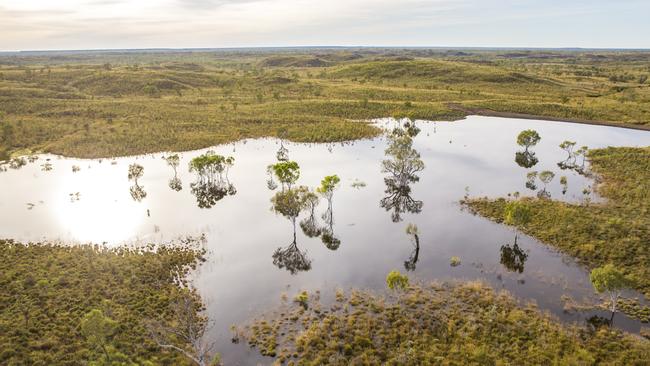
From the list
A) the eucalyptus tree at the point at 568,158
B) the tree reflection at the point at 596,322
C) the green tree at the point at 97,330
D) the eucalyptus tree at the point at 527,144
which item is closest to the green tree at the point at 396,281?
the tree reflection at the point at 596,322

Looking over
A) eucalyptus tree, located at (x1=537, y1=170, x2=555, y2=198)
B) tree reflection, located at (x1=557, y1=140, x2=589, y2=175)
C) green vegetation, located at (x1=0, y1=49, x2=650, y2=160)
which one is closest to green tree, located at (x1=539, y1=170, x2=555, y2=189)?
eucalyptus tree, located at (x1=537, y1=170, x2=555, y2=198)

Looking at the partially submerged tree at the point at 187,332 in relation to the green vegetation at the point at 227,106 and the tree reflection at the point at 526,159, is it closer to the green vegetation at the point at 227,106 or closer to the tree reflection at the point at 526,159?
the green vegetation at the point at 227,106

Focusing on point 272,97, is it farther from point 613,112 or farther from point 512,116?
point 613,112

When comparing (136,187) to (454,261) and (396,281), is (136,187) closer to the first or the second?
(396,281)

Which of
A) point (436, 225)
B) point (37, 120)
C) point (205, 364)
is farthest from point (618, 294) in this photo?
point (37, 120)

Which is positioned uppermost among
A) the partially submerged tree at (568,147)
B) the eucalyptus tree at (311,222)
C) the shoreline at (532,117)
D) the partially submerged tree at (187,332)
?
the shoreline at (532,117)

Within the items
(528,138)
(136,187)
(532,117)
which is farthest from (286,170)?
(532,117)
